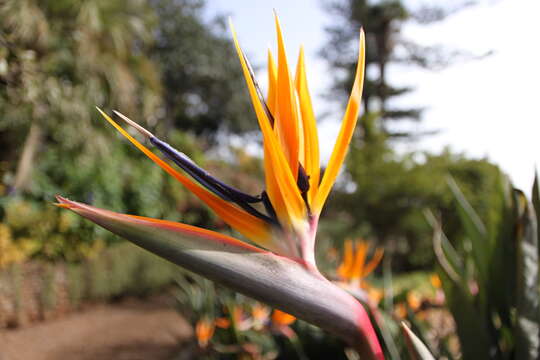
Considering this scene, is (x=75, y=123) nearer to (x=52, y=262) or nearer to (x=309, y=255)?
(x=52, y=262)

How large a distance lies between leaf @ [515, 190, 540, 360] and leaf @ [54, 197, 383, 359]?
16.4 inches

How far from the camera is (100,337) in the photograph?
420cm

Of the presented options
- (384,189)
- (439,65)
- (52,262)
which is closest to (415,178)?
(384,189)

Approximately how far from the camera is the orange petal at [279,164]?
45 centimetres

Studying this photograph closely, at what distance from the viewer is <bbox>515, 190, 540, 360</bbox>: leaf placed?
0.70 meters

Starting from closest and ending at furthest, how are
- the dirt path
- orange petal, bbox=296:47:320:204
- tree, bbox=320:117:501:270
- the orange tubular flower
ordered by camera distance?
orange petal, bbox=296:47:320:204
the orange tubular flower
the dirt path
tree, bbox=320:117:501:270

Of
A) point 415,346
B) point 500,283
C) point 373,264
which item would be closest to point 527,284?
point 500,283

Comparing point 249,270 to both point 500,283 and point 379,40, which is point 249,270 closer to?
point 500,283

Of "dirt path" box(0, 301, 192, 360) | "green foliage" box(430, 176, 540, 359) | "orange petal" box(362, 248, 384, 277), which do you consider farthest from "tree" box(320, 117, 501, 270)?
"green foliage" box(430, 176, 540, 359)

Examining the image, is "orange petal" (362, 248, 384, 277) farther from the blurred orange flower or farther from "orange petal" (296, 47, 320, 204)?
"orange petal" (296, 47, 320, 204)

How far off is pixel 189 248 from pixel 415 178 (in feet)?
27.5

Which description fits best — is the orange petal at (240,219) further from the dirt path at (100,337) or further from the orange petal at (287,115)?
the dirt path at (100,337)

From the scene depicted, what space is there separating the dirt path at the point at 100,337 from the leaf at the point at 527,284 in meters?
2.83

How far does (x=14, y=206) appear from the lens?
4957mm
